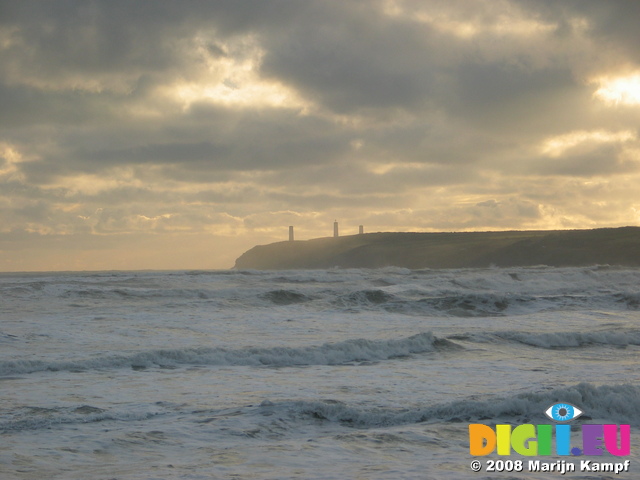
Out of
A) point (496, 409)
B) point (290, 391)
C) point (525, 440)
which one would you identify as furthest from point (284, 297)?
point (525, 440)

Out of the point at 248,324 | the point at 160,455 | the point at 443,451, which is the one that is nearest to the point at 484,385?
the point at 443,451

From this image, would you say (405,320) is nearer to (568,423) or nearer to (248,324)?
(248,324)

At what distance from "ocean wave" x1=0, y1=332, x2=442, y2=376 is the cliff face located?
70.8 metres

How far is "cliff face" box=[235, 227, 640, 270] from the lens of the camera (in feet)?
273

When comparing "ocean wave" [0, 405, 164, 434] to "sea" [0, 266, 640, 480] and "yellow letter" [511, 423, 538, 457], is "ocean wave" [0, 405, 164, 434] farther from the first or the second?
"yellow letter" [511, 423, 538, 457]

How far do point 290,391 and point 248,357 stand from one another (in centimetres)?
339

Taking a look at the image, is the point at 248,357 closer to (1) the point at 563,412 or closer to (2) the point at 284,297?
(1) the point at 563,412

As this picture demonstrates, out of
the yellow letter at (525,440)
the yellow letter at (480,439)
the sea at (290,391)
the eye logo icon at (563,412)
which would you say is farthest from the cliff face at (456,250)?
the yellow letter at (480,439)

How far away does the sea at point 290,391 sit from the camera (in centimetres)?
650

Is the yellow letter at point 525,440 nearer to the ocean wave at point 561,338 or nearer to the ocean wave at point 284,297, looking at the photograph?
the ocean wave at point 561,338

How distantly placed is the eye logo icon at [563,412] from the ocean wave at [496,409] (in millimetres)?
77

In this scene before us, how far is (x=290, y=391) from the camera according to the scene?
988 cm

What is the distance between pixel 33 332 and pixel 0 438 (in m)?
9.83

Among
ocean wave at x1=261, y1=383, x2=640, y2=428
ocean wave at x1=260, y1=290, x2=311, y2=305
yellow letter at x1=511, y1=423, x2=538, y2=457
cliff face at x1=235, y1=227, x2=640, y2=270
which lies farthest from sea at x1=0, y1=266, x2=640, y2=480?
cliff face at x1=235, y1=227, x2=640, y2=270
